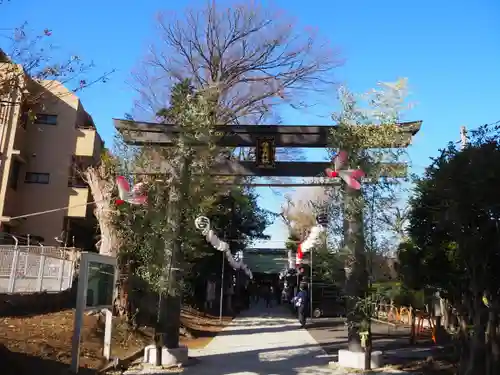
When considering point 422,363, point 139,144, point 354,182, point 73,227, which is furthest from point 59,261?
point 73,227

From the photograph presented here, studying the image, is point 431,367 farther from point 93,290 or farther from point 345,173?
point 93,290

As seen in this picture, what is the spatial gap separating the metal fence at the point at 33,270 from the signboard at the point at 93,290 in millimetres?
3636

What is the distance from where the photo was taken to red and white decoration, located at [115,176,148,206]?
10.9 metres

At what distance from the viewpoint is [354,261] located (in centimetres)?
1028

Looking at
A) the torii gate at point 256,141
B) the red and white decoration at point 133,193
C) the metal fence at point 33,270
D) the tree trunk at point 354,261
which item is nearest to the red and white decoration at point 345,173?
the tree trunk at point 354,261

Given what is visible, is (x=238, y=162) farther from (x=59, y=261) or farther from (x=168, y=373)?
(x=59, y=261)

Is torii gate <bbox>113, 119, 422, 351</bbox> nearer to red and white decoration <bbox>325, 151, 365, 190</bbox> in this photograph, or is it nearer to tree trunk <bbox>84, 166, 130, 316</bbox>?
red and white decoration <bbox>325, 151, 365, 190</bbox>

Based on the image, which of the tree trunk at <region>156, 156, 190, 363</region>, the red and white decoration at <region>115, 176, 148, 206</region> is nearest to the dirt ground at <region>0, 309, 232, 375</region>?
the tree trunk at <region>156, 156, 190, 363</region>

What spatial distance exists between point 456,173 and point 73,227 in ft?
78.8

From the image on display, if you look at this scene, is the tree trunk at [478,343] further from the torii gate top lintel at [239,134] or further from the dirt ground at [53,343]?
the dirt ground at [53,343]

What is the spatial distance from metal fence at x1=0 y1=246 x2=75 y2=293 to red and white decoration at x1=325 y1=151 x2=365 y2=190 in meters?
7.96

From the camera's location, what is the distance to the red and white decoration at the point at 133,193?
10916mm

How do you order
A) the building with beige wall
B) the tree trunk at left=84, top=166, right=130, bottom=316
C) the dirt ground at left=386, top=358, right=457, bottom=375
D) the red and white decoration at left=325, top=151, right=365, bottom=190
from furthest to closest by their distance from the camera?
the building with beige wall
the tree trunk at left=84, top=166, right=130, bottom=316
the red and white decoration at left=325, top=151, right=365, bottom=190
the dirt ground at left=386, top=358, right=457, bottom=375

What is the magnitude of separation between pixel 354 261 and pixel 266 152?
10.9 feet
